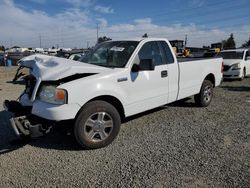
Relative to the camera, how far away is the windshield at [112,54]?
15.7 ft

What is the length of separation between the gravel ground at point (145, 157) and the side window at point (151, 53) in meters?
1.36

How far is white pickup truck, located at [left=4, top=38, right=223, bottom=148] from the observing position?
3787 mm

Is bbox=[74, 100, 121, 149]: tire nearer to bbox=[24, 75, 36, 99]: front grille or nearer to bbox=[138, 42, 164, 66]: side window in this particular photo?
bbox=[24, 75, 36, 99]: front grille

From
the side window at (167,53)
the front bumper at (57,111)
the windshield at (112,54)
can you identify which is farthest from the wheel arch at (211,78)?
the front bumper at (57,111)

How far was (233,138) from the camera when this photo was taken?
15.0ft

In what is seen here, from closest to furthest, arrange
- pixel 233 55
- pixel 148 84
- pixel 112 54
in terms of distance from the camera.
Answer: pixel 148 84 < pixel 112 54 < pixel 233 55

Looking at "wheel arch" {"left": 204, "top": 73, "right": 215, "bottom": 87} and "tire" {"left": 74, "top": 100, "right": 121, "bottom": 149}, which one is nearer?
"tire" {"left": 74, "top": 100, "right": 121, "bottom": 149}

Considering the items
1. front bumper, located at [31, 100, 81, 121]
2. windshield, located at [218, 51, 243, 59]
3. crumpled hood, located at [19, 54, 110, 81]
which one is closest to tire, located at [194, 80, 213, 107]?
crumpled hood, located at [19, 54, 110, 81]

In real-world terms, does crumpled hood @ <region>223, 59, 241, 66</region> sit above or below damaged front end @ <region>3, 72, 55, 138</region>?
above

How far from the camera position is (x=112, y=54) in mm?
5055

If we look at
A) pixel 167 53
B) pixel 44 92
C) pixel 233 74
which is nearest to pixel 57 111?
pixel 44 92

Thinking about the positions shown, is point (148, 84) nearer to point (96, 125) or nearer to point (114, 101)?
point (114, 101)

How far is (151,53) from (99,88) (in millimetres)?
1672

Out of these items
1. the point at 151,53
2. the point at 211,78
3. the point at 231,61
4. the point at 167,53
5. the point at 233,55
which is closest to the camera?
the point at 151,53
